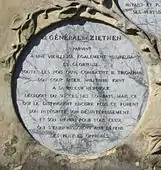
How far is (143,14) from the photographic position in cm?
584

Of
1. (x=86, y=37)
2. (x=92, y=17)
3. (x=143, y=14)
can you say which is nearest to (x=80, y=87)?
(x=86, y=37)

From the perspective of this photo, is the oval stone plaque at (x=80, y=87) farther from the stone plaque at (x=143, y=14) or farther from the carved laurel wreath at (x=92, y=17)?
the stone plaque at (x=143, y=14)

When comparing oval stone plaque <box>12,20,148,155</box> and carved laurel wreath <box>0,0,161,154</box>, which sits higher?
carved laurel wreath <box>0,0,161,154</box>

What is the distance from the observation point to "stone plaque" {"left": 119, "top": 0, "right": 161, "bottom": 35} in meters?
5.83

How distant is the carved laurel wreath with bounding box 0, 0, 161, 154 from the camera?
5.80 metres

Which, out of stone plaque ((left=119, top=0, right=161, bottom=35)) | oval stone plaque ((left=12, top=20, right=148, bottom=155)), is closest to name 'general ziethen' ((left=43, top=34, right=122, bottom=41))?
oval stone plaque ((left=12, top=20, right=148, bottom=155))

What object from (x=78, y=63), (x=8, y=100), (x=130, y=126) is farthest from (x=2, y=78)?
(x=130, y=126)

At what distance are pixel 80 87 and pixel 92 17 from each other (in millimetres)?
514

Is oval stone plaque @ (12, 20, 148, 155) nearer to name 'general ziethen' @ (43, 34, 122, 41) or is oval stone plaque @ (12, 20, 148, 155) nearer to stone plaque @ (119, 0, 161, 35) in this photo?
name 'general ziethen' @ (43, 34, 122, 41)

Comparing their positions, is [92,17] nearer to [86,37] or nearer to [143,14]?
[86,37]

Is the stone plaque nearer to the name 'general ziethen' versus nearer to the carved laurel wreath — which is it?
the carved laurel wreath

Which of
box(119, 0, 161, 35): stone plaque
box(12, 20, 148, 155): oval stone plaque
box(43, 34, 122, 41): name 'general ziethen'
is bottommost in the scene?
box(12, 20, 148, 155): oval stone plaque

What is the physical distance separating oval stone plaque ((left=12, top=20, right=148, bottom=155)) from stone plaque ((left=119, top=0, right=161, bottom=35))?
0.53 feet

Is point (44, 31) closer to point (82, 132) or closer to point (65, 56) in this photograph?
point (65, 56)
